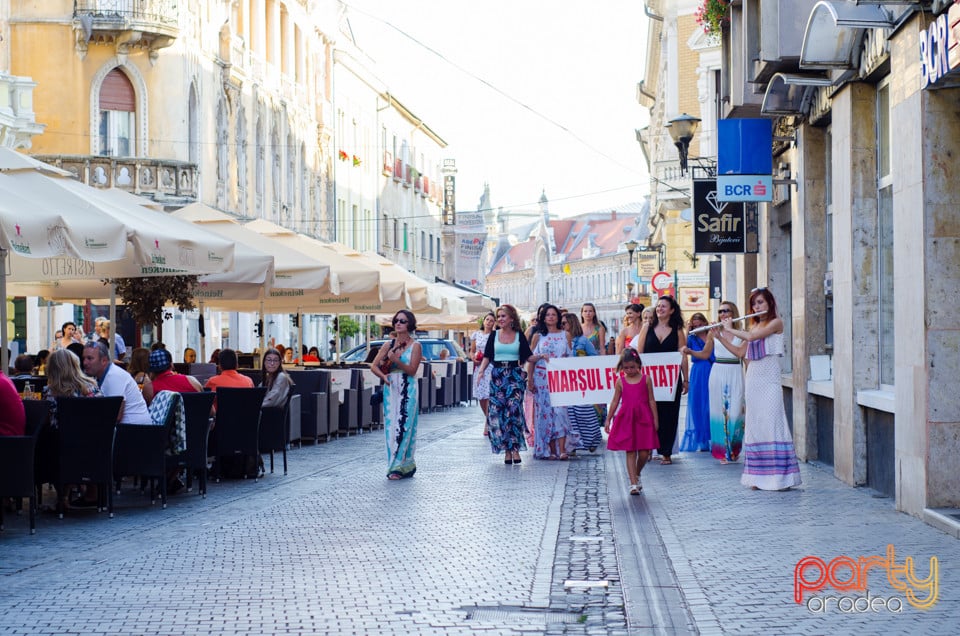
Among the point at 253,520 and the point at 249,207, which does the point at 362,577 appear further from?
the point at 249,207

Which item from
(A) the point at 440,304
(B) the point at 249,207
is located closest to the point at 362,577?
(A) the point at 440,304

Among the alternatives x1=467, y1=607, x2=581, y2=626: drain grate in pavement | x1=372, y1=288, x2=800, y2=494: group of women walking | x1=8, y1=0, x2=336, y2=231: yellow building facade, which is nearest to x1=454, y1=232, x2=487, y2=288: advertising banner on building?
x1=8, y1=0, x2=336, y2=231: yellow building facade

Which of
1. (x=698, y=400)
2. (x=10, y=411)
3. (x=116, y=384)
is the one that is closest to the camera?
(x=10, y=411)

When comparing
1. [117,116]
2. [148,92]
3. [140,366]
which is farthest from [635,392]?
[117,116]

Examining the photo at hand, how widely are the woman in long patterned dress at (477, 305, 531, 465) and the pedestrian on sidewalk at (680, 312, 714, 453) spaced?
2512 millimetres

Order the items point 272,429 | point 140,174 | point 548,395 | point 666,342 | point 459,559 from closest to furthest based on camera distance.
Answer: point 459,559, point 272,429, point 666,342, point 548,395, point 140,174

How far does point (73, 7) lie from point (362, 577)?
29.2 m

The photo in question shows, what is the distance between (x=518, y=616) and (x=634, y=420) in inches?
237

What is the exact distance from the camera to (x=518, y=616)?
7492mm

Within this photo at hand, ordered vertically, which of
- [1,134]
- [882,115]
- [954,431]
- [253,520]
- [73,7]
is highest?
[73,7]

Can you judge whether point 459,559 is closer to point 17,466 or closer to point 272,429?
point 17,466

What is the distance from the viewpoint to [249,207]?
4234 cm

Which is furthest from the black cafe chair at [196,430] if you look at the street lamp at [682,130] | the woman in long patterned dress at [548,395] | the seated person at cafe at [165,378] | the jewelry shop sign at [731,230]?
the street lamp at [682,130]

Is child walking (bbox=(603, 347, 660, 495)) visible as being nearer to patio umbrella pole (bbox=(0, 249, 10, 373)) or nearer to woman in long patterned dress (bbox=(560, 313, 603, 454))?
woman in long patterned dress (bbox=(560, 313, 603, 454))
